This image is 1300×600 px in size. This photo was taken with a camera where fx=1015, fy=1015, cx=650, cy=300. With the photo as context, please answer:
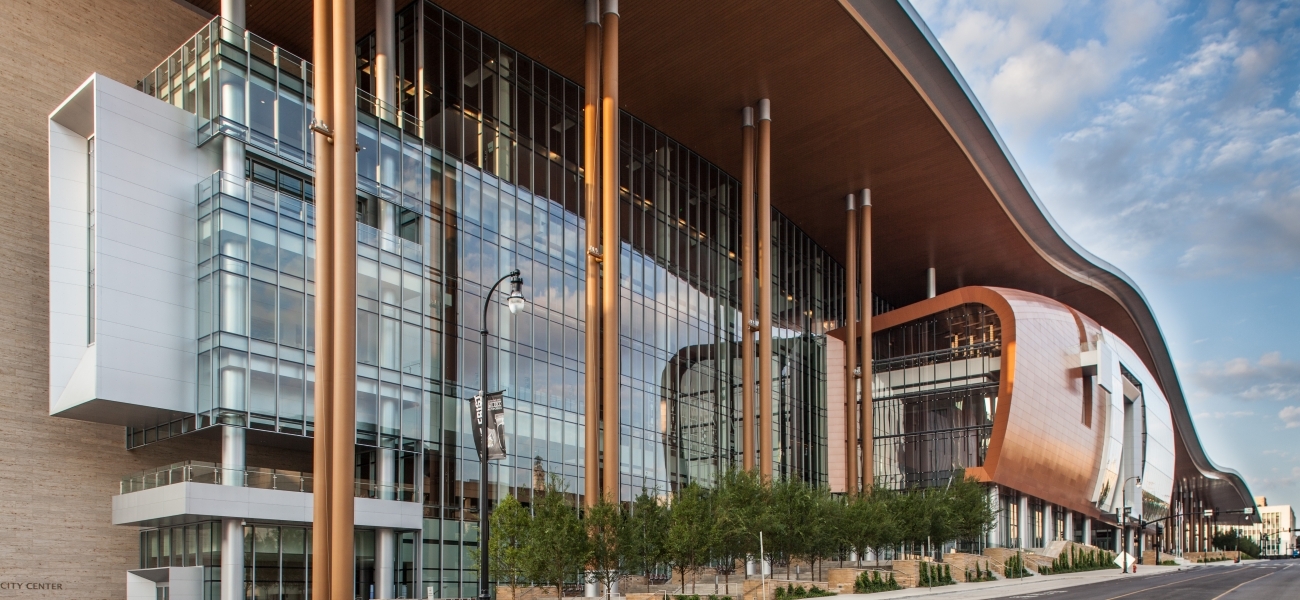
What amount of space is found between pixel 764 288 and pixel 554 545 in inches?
994

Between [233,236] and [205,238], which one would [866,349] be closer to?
[233,236]

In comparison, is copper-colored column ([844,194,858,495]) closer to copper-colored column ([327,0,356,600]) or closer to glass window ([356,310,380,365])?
glass window ([356,310,380,365])

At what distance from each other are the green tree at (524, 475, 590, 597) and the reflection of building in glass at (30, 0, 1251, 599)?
18.7 feet

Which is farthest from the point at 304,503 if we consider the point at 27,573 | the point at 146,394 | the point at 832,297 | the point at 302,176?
the point at 832,297

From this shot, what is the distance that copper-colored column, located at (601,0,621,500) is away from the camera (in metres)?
38.4

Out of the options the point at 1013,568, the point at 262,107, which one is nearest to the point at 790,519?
the point at 262,107

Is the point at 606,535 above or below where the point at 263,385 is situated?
below

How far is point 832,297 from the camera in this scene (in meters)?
72.2

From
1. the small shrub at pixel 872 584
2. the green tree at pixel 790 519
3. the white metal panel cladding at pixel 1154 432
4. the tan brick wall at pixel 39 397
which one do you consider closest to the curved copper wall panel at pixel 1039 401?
the white metal panel cladding at pixel 1154 432

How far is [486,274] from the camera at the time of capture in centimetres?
3919

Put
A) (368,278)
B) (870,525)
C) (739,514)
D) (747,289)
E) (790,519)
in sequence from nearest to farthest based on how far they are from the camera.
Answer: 1. (368,278)
2. (739,514)
3. (790,519)
4. (870,525)
5. (747,289)

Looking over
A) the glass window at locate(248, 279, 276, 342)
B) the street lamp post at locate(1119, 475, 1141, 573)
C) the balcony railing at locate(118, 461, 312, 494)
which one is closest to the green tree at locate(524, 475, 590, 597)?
the balcony railing at locate(118, 461, 312, 494)

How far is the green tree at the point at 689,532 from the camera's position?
31.8 meters

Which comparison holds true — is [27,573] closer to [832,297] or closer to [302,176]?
[302,176]
